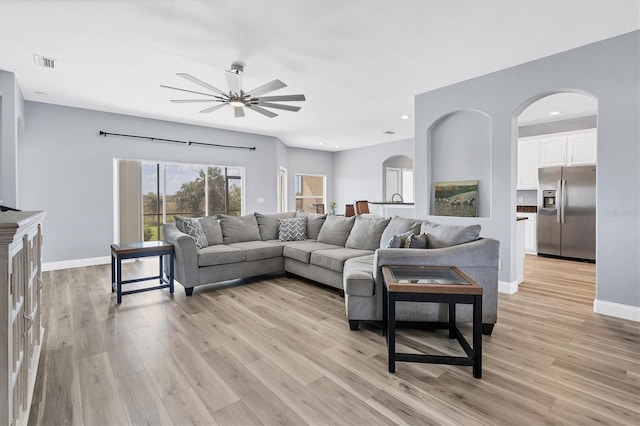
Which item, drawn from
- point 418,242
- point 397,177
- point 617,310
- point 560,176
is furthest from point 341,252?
point 397,177

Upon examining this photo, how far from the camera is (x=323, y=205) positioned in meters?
10.3

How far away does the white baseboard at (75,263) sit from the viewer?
5082 mm

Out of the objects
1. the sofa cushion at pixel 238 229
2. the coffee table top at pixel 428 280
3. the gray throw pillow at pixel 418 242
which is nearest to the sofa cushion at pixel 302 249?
the sofa cushion at pixel 238 229

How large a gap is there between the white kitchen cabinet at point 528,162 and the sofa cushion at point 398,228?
4076 millimetres

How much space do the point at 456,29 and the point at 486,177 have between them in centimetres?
200

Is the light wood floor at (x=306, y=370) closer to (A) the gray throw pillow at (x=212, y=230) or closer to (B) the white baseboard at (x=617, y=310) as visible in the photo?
(B) the white baseboard at (x=617, y=310)

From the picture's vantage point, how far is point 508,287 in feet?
12.7

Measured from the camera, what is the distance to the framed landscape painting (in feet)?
14.0

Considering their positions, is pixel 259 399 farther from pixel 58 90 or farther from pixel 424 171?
pixel 58 90

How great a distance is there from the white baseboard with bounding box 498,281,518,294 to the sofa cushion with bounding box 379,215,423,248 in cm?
132

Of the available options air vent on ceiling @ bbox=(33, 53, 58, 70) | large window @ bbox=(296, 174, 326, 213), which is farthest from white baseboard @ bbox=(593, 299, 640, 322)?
large window @ bbox=(296, 174, 326, 213)

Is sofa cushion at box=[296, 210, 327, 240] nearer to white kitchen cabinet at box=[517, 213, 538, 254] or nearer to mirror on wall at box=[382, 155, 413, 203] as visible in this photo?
white kitchen cabinet at box=[517, 213, 538, 254]

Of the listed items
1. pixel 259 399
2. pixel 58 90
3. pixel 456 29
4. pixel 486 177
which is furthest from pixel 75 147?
pixel 486 177

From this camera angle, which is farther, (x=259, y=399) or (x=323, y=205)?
(x=323, y=205)
